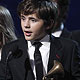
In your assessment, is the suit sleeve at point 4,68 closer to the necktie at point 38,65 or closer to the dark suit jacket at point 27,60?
the dark suit jacket at point 27,60

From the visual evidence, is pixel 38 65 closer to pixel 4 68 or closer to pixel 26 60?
pixel 26 60

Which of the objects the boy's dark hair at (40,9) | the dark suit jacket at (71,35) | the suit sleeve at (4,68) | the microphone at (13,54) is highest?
the boy's dark hair at (40,9)

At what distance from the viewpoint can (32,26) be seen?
2047 millimetres

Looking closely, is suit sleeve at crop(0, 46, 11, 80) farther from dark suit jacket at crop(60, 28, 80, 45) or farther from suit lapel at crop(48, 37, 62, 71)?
dark suit jacket at crop(60, 28, 80, 45)

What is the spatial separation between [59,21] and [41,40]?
55 centimetres

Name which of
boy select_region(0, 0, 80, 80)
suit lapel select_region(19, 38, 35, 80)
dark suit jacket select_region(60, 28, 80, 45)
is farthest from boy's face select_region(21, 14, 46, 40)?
dark suit jacket select_region(60, 28, 80, 45)

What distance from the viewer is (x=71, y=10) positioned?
3559mm

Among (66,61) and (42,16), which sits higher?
(42,16)

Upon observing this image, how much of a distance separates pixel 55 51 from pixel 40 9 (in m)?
0.28

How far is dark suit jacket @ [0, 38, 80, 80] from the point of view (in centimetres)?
207

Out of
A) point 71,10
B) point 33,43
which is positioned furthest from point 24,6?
point 71,10

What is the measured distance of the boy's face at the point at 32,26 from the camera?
2.03 metres

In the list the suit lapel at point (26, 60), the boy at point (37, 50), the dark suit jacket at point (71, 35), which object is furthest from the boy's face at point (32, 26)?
the dark suit jacket at point (71, 35)

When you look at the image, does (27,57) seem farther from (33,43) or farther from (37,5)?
(37,5)
